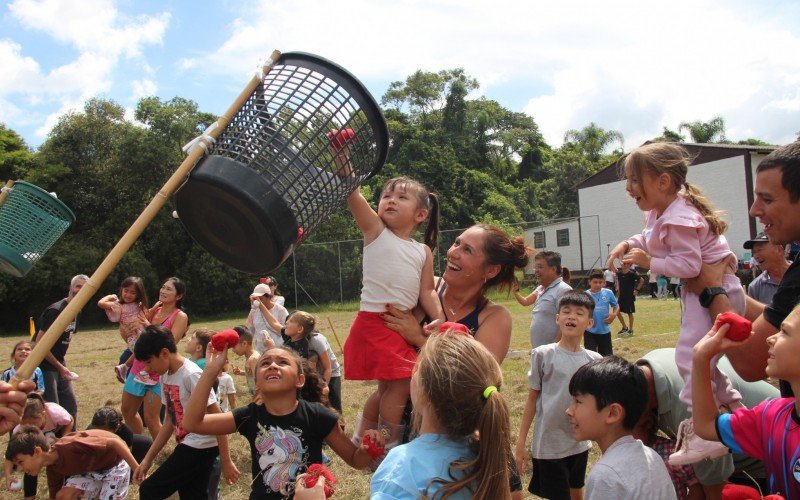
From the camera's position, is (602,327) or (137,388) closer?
(137,388)

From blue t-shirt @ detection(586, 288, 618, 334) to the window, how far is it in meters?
25.1

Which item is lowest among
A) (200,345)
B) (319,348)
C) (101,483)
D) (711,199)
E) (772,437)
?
(101,483)

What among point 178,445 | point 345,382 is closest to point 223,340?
point 178,445

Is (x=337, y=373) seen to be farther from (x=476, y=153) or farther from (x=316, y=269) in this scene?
(x=476, y=153)

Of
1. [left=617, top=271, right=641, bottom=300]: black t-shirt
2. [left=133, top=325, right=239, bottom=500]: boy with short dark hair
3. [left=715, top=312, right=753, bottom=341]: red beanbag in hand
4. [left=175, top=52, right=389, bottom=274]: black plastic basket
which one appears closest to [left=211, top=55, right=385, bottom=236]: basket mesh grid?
[left=175, top=52, right=389, bottom=274]: black plastic basket

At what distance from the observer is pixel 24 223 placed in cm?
258

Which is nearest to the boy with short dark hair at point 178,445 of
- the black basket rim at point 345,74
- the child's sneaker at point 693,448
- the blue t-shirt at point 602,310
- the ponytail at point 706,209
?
the black basket rim at point 345,74

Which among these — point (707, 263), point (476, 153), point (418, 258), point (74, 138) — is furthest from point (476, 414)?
point (476, 153)

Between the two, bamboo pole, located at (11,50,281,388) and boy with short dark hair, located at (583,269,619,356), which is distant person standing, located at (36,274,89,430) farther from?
boy with short dark hair, located at (583,269,619,356)

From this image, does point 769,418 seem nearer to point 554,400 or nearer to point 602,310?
point 554,400

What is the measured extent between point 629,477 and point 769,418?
0.59 metres

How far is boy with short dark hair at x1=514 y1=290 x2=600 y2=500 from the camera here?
13.8 ft

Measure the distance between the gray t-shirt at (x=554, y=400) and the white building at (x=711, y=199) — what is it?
2563 centimetres

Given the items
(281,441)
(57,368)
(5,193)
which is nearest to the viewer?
(5,193)
